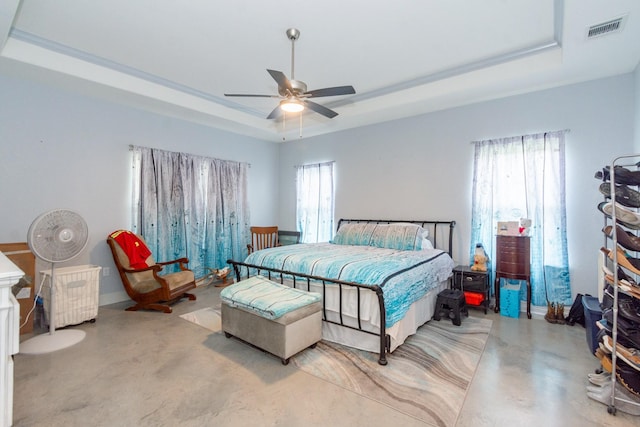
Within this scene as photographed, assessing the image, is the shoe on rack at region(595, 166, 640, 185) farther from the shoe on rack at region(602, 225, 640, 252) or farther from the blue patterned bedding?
the blue patterned bedding

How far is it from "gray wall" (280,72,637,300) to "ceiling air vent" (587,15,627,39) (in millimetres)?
1086

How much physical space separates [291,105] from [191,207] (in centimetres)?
280

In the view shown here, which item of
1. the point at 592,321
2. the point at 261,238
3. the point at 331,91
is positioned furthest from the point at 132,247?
the point at 592,321

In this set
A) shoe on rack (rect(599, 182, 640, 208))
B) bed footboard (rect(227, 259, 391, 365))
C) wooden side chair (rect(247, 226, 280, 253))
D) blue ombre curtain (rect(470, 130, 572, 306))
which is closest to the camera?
shoe on rack (rect(599, 182, 640, 208))

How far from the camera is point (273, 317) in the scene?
93.1 inches

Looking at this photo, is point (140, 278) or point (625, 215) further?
point (140, 278)

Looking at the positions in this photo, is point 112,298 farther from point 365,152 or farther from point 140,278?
point 365,152

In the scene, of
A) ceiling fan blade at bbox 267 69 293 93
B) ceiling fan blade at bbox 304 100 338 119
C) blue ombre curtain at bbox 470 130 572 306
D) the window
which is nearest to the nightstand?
blue ombre curtain at bbox 470 130 572 306

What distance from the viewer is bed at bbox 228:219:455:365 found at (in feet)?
8.27

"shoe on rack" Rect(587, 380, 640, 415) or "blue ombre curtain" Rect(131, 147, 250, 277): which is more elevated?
"blue ombre curtain" Rect(131, 147, 250, 277)

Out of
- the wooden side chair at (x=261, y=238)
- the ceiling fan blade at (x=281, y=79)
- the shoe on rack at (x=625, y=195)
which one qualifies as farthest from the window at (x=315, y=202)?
the shoe on rack at (x=625, y=195)

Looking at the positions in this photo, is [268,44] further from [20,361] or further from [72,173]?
[20,361]

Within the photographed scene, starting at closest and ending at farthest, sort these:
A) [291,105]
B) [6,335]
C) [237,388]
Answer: [6,335], [237,388], [291,105]

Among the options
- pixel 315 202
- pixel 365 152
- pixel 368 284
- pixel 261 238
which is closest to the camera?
pixel 368 284
